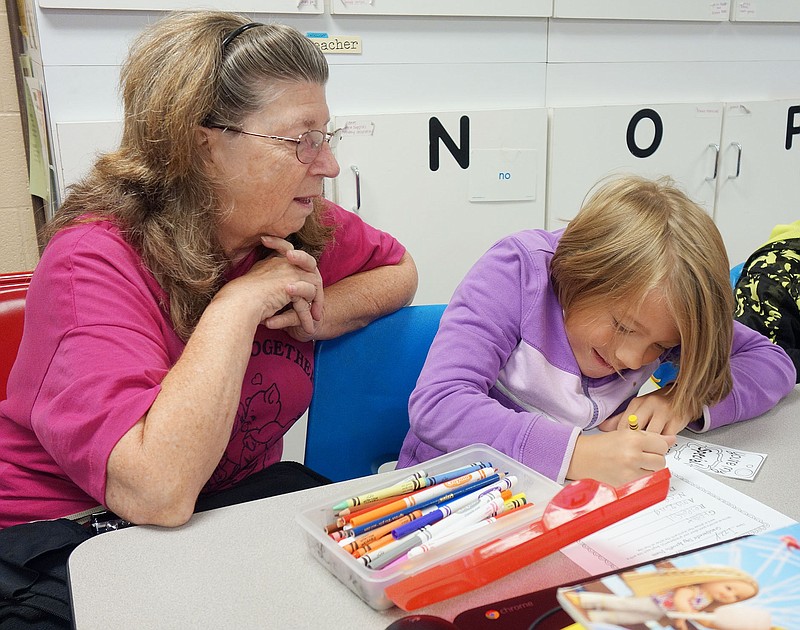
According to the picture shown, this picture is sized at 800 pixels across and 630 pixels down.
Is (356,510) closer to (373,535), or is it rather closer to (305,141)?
(373,535)

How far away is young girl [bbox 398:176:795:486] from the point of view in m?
1.03

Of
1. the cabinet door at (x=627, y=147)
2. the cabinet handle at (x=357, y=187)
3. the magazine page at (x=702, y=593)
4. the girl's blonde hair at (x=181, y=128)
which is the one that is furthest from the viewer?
the cabinet door at (x=627, y=147)

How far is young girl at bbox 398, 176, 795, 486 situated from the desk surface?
206 mm

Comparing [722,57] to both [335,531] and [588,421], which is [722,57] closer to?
[588,421]

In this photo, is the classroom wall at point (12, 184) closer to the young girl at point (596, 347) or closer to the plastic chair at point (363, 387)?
the plastic chair at point (363, 387)

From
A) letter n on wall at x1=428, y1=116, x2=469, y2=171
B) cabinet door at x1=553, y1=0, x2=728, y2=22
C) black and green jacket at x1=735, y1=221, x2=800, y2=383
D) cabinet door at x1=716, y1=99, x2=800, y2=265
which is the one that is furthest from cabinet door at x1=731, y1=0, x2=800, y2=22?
black and green jacket at x1=735, y1=221, x2=800, y2=383

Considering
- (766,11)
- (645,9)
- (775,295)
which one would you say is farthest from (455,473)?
(766,11)

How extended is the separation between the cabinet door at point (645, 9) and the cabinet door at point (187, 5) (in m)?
0.79

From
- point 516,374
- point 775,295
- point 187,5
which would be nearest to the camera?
point 516,374

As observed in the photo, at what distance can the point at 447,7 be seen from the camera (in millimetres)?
2262

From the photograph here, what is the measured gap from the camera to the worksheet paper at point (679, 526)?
818mm

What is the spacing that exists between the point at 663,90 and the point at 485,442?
2.03m

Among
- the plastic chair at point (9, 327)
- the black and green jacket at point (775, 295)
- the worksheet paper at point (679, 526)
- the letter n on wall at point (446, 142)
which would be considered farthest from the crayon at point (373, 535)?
the letter n on wall at point (446, 142)

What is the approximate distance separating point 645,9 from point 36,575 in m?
2.40
